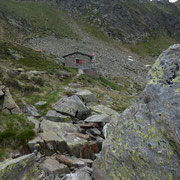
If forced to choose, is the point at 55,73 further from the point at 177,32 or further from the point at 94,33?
the point at 177,32

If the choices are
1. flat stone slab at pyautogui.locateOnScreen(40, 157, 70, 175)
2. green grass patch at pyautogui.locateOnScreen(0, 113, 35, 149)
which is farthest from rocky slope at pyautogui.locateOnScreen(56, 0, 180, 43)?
flat stone slab at pyautogui.locateOnScreen(40, 157, 70, 175)

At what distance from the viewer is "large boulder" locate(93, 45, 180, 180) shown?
376cm

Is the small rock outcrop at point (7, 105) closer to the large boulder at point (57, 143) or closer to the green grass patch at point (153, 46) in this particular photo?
the large boulder at point (57, 143)

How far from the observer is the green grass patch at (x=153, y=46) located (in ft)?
310

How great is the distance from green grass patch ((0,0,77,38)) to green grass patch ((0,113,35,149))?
75.9 meters

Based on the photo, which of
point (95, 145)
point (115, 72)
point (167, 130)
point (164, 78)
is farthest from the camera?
point (115, 72)

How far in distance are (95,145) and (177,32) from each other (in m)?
151

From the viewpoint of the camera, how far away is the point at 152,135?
4160 millimetres

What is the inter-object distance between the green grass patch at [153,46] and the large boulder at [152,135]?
9399 cm

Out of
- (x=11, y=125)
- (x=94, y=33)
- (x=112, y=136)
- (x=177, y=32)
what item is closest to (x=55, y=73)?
(x=11, y=125)

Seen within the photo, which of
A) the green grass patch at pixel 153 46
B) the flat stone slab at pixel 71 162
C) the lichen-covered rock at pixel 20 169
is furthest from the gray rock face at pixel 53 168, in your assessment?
the green grass patch at pixel 153 46

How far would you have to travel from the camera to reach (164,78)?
177 inches

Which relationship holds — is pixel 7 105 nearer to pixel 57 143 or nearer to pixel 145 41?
pixel 57 143

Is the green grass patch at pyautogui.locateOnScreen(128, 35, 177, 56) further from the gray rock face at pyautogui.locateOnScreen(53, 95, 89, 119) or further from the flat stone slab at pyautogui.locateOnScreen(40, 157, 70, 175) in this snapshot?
the flat stone slab at pyautogui.locateOnScreen(40, 157, 70, 175)
